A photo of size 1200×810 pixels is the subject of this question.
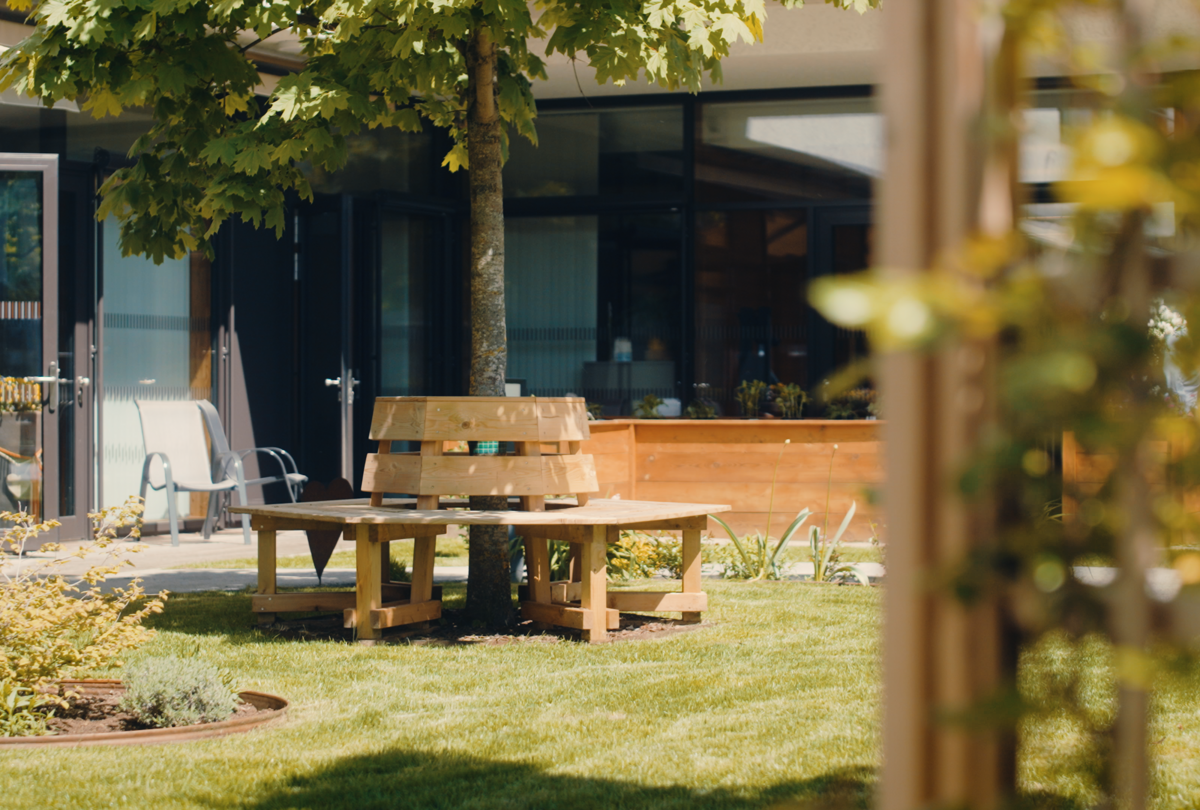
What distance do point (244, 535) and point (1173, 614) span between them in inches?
339

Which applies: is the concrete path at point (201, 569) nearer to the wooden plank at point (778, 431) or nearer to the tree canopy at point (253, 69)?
the tree canopy at point (253, 69)

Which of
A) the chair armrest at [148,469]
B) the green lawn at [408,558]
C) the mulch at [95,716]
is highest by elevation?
the chair armrest at [148,469]

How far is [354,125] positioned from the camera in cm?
472

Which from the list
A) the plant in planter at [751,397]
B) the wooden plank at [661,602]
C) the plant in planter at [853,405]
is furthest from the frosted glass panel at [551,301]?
the wooden plank at [661,602]

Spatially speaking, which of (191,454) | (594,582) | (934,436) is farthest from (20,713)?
(191,454)

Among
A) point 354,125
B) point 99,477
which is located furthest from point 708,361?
point 354,125

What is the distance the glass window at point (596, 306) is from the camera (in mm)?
10562

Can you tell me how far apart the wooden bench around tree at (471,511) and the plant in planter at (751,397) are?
4.59m

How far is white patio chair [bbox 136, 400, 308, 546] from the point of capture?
8.68 m

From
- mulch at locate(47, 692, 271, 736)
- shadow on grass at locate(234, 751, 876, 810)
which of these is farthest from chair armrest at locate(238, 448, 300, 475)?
shadow on grass at locate(234, 751, 876, 810)

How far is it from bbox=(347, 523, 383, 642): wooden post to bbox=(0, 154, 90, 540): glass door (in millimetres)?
4152

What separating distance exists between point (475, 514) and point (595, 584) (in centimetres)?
54

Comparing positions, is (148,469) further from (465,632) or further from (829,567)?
(829,567)

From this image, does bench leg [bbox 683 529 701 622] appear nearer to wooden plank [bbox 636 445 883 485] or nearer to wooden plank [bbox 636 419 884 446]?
wooden plank [bbox 636 445 883 485]
